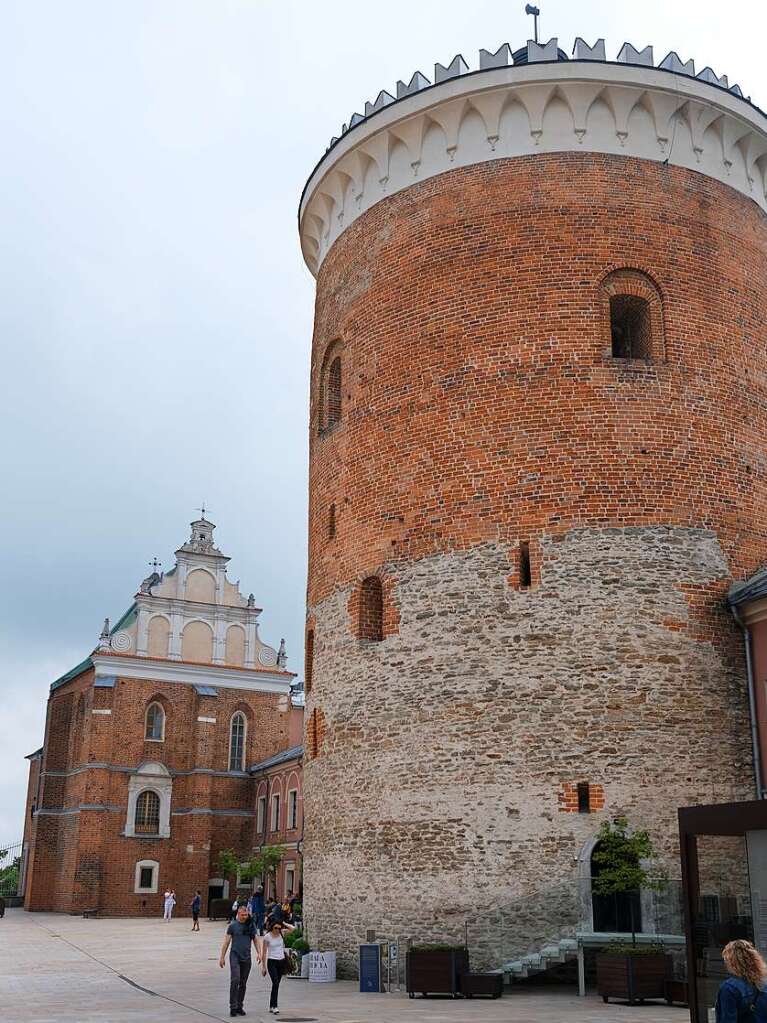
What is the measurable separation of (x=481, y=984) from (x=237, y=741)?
3358cm

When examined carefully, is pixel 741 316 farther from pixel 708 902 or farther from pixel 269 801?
pixel 269 801

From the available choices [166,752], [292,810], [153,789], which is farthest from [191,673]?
[292,810]

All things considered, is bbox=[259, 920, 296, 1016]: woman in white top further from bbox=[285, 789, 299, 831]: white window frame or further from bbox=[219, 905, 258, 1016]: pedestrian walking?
bbox=[285, 789, 299, 831]: white window frame

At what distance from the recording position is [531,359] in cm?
1703

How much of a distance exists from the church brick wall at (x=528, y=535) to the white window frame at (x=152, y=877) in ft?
88.4

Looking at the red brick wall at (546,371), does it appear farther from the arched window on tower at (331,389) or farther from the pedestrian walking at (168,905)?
the pedestrian walking at (168,905)

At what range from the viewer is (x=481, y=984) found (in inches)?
557

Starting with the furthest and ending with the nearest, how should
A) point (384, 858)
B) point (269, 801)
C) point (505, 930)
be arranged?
point (269, 801)
point (384, 858)
point (505, 930)

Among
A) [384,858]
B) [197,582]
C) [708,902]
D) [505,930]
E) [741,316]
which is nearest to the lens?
[708,902]

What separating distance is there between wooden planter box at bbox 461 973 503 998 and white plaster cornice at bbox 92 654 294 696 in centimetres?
3231

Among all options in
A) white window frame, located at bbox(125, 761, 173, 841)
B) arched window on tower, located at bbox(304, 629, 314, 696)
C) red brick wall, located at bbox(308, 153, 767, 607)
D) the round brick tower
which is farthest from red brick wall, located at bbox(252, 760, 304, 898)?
red brick wall, located at bbox(308, 153, 767, 607)

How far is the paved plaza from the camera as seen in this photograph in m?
12.3

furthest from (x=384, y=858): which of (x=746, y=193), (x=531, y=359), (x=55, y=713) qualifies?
(x=55, y=713)

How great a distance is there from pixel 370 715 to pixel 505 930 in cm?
383
